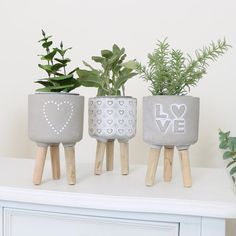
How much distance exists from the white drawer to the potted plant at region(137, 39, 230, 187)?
0.11 meters

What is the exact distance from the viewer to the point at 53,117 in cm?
64

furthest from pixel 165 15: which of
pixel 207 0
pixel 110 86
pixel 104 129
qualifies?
pixel 104 129

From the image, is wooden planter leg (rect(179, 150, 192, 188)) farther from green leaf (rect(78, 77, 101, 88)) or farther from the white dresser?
green leaf (rect(78, 77, 101, 88))

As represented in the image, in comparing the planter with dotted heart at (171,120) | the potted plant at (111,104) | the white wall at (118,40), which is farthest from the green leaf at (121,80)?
the white wall at (118,40)

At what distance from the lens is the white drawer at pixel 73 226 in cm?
59

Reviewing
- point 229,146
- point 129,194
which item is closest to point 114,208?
point 129,194

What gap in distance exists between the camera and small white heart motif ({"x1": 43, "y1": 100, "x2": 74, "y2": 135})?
0.64m

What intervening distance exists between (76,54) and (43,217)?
0.68 m

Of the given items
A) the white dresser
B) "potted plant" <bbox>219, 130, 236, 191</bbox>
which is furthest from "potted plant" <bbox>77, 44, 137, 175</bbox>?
"potted plant" <bbox>219, 130, 236, 191</bbox>

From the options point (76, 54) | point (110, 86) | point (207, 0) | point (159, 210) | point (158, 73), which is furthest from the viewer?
point (76, 54)

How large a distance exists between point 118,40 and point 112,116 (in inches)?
19.7

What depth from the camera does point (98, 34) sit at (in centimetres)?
116

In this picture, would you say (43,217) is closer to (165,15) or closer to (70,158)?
(70,158)

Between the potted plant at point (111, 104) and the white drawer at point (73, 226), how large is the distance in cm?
19
